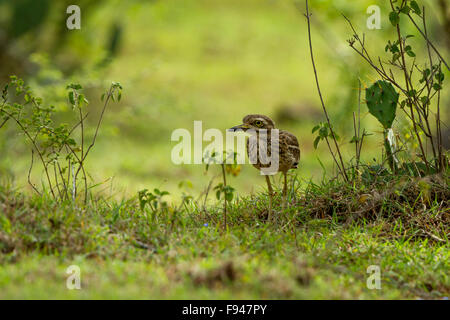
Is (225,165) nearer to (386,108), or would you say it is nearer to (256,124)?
(256,124)

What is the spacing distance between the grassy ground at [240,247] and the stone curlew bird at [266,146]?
33 cm

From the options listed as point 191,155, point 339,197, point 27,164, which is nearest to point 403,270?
point 339,197

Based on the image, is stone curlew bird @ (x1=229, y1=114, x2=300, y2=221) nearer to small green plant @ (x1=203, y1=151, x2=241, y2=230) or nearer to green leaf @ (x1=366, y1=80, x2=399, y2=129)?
small green plant @ (x1=203, y1=151, x2=241, y2=230)

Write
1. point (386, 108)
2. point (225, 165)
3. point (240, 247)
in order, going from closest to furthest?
point (240, 247), point (225, 165), point (386, 108)

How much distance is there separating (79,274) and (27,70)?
A: 486 inches

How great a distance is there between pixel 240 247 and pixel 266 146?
38.5 inches

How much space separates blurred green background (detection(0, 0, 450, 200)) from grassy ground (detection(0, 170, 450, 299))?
3.14 feet

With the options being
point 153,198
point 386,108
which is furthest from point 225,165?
point 386,108

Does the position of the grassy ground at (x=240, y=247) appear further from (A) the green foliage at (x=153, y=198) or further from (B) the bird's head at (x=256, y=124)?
(B) the bird's head at (x=256, y=124)

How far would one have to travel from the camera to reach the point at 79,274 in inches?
145

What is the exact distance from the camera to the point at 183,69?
766 inches

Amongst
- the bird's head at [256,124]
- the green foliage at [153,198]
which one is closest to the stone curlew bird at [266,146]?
the bird's head at [256,124]
